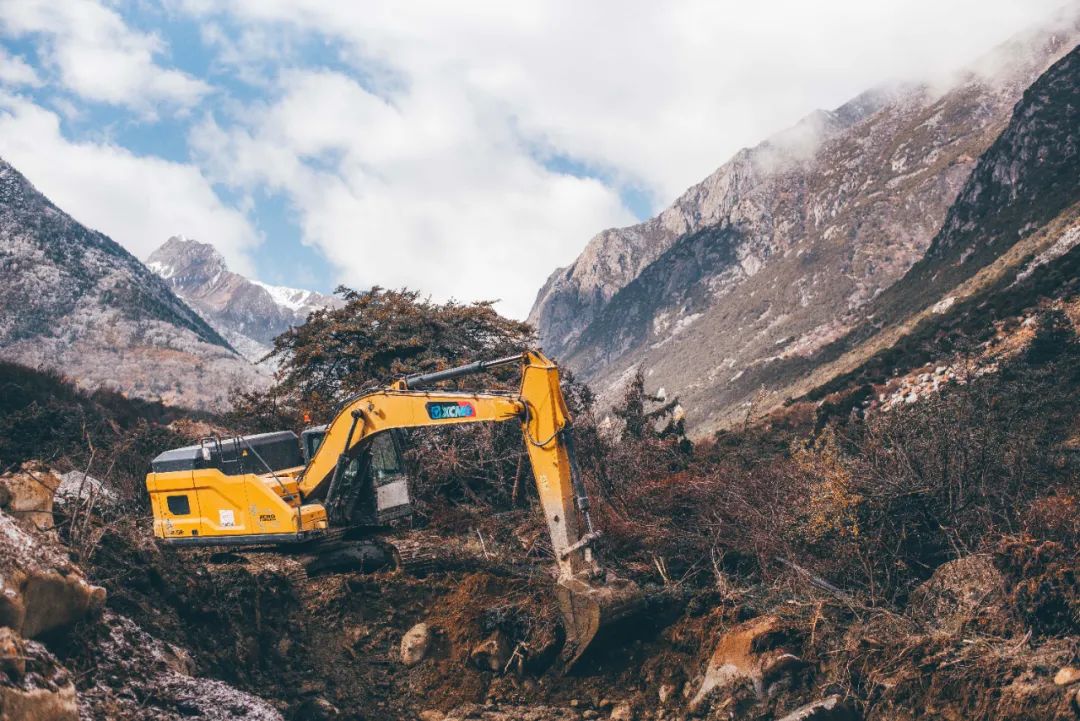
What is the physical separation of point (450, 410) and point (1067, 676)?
234 inches

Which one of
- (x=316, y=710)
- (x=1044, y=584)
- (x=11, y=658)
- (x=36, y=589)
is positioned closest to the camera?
(x=11, y=658)

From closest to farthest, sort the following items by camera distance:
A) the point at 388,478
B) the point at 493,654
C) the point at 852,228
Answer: the point at 493,654, the point at 388,478, the point at 852,228

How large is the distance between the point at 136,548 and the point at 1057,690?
8458 millimetres

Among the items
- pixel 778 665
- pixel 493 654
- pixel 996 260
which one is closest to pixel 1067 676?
pixel 778 665

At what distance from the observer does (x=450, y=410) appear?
8.66 metres

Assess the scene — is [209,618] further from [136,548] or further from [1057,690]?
[1057,690]

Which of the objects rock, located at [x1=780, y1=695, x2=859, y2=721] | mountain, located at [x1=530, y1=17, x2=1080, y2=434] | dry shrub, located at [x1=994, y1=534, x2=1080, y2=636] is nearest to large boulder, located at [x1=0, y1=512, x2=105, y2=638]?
rock, located at [x1=780, y1=695, x2=859, y2=721]

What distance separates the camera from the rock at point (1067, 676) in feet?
17.9

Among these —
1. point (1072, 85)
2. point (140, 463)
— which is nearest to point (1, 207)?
point (140, 463)

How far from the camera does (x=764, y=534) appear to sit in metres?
9.81

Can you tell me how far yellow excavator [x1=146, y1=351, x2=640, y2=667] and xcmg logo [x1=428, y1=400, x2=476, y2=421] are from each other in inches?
0.4

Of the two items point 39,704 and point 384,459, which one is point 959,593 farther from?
point 39,704

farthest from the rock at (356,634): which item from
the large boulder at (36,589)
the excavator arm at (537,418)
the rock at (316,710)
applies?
the large boulder at (36,589)

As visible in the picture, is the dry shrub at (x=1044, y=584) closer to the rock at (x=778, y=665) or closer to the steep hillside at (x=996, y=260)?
the rock at (x=778, y=665)
